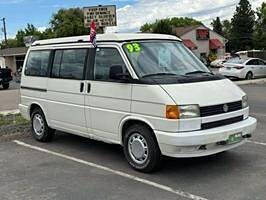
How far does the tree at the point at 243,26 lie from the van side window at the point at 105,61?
89.5m

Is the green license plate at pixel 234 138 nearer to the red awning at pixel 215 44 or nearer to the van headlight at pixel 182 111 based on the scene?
the van headlight at pixel 182 111

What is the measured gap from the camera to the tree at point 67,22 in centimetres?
7575

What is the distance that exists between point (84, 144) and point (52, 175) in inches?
79.0

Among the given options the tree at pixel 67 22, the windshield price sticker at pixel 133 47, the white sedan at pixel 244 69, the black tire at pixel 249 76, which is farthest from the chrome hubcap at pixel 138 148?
the tree at pixel 67 22

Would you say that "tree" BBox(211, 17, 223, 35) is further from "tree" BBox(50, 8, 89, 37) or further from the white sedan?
the white sedan

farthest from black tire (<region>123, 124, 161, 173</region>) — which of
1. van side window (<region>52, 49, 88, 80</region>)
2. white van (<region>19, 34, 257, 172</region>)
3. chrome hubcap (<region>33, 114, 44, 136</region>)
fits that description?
chrome hubcap (<region>33, 114, 44, 136</region>)

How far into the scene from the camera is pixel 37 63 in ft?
27.7

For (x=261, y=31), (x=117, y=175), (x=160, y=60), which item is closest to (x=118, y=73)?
(x=160, y=60)

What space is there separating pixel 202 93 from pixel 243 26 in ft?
299

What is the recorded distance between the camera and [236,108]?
622 centimetres

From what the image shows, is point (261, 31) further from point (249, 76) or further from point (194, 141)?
point (194, 141)

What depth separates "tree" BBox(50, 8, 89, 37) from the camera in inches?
2982

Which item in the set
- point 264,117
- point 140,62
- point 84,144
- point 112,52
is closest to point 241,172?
point 140,62

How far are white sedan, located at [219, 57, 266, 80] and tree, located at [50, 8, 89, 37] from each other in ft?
164
